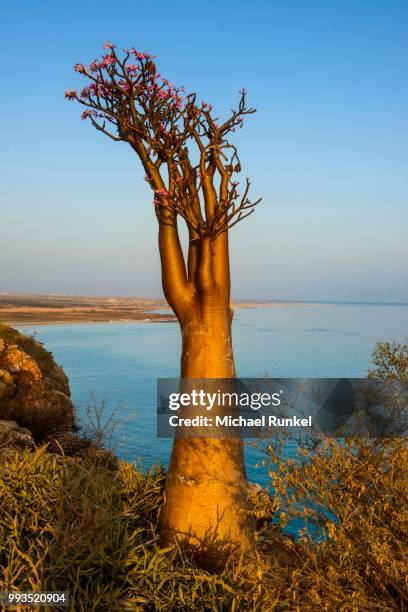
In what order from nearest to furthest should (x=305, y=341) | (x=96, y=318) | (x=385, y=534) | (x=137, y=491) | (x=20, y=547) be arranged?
(x=385, y=534)
(x=20, y=547)
(x=137, y=491)
(x=305, y=341)
(x=96, y=318)

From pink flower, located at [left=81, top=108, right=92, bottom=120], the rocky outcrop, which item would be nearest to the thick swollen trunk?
pink flower, located at [left=81, top=108, right=92, bottom=120]

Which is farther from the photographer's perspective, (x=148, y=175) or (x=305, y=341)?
(x=305, y=341)

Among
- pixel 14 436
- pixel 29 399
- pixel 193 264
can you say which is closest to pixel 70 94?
pixel 193 264

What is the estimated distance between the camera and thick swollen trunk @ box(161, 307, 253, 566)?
833 centimetres

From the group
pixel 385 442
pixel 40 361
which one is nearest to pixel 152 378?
pixel 40 361

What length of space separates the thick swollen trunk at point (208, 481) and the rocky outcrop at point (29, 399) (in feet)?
31.8

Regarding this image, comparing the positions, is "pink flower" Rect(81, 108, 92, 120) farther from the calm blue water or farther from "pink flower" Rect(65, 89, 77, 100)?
the calm blue water

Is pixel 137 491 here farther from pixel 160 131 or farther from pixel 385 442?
pixel 160 131

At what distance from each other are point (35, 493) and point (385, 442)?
5.75 meters

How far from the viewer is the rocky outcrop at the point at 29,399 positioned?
1695cm

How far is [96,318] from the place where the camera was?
109125mm

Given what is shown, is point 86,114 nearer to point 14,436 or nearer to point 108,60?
point 108,60

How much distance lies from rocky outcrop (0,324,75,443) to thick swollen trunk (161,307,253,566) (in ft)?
31.8

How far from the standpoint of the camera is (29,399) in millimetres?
17625
